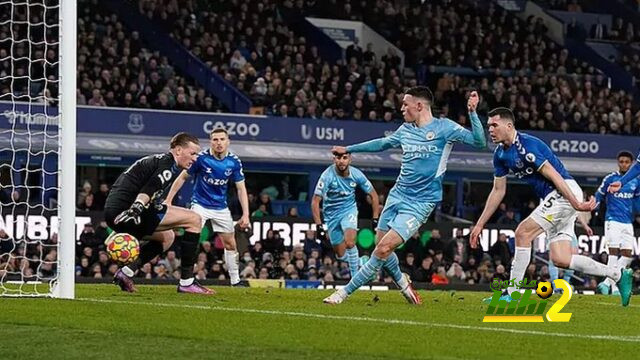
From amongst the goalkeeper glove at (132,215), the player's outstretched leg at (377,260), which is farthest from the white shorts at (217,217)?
the player's outstretched leg at (377,260)

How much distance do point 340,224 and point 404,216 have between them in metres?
5.61

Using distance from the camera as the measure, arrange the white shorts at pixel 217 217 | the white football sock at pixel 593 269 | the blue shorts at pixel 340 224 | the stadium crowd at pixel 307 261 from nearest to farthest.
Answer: the white football sock at pixel 593 269 → the white shorts at pixel 217 217 → the blue shorts at pixel 340 224 → the stadium crowd at pixel 307 261

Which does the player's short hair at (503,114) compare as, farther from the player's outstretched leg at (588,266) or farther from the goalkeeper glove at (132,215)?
the goalkeeper glove at (132,215)

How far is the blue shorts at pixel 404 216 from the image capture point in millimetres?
15445

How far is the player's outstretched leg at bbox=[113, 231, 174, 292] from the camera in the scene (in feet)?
55.5

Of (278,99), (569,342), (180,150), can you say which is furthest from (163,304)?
(278,99)

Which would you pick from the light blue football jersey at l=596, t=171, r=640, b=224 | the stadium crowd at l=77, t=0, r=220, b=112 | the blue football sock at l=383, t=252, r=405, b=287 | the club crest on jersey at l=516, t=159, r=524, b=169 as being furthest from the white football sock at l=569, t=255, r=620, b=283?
the stadium crowd at l=77, t=0, r=220, b=112

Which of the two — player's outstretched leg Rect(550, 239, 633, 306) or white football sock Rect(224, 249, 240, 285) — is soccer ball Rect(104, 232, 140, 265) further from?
player's outstretched leg Rect(550, 239, 633, 306)

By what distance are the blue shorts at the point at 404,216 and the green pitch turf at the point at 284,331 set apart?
851mm

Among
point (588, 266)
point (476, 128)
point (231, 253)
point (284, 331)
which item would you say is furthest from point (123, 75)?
point (284, 331)

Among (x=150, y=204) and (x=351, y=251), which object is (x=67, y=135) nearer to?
(x=150, y=204)

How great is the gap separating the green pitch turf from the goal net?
4.01ft

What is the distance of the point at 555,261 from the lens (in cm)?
1589

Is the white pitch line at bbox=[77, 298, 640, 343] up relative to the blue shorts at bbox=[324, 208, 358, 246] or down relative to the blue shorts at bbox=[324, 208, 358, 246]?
down
